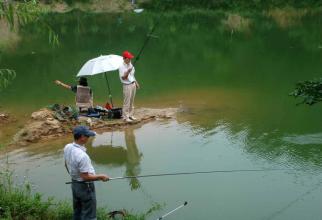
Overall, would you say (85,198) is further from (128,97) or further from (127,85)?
(127,85)

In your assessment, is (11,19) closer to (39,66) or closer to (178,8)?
(39,66)

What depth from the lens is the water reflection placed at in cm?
965

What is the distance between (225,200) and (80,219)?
2482 millimetres

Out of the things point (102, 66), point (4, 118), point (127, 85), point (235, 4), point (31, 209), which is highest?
point (102, 66)

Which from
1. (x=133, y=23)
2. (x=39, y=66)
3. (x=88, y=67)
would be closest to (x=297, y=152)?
(x=88, y=67)

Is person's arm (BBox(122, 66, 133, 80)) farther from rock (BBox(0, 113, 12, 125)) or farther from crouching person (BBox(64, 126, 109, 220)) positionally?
crouching person (BBox(64, 126, 109, 220))

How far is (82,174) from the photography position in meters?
6.01

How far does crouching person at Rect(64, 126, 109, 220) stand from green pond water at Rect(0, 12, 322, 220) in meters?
1.42

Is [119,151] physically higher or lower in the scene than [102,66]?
lower

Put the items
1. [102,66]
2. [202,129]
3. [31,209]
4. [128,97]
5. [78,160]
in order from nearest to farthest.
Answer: [78,160] → [31,209] → [202,129] → [102,66] → [128,97]

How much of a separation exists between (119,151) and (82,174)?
4.38 meters

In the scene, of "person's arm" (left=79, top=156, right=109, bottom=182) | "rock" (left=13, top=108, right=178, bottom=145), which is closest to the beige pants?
"rock" (left=13, top=108, right=178, bottom=145)

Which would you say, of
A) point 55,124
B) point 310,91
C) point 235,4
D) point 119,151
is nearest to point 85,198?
point 310,91

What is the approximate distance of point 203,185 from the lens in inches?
333
